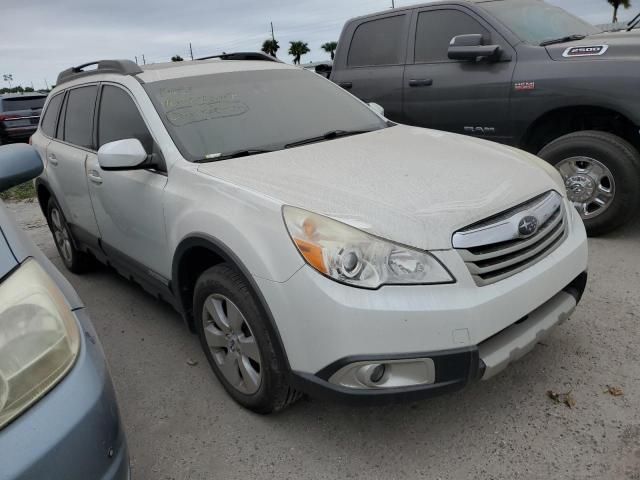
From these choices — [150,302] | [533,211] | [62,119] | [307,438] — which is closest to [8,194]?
[62,119]

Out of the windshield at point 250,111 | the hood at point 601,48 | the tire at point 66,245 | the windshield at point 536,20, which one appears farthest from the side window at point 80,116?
the hood at point 601,48

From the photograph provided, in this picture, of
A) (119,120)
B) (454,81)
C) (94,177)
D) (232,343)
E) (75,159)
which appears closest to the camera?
(232,343)

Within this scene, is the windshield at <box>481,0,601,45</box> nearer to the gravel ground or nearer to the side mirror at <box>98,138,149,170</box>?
the gravel ground

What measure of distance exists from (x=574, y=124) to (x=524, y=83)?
579 millimetres

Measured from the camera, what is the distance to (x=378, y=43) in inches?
217

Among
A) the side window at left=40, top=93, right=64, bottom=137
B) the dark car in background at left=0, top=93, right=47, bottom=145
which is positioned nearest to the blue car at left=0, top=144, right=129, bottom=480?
the side window at left=40, top=93, right=64, bottom=137

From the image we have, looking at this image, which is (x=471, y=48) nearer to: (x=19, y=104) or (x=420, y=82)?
(x=420, y=82)

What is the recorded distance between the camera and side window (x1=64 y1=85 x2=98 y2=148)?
372 centimetres

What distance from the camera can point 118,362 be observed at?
317 centimetres

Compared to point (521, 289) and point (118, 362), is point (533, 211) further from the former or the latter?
point (118, 362)

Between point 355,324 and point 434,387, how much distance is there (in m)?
0.41

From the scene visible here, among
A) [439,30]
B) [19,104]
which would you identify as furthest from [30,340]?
[19,104]

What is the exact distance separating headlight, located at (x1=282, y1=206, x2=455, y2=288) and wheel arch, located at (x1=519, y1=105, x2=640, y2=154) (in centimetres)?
296

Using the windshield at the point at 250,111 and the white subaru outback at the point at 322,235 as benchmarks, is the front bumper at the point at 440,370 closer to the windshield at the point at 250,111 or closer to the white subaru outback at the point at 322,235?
the white subaru outback at the point at 322,235
